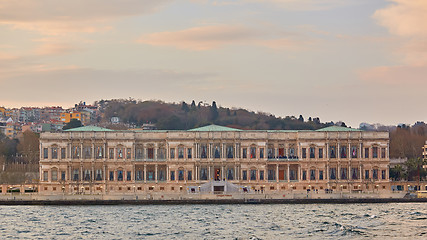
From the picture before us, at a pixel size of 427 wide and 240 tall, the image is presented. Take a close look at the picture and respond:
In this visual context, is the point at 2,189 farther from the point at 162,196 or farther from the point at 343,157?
the point at 343,157

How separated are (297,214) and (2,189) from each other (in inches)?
1957

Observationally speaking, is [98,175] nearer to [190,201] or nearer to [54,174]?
[54,174]

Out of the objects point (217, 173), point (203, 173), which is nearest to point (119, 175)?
point (203, 173)

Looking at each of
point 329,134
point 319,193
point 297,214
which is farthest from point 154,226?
point 329,134

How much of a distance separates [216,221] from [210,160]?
4192 centimetres

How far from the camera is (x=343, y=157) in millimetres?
127500

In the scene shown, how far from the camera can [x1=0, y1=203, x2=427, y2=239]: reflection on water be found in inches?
2889

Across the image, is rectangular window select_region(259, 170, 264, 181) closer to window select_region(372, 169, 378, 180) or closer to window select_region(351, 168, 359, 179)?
window select_region(351, 168, 359, 179)

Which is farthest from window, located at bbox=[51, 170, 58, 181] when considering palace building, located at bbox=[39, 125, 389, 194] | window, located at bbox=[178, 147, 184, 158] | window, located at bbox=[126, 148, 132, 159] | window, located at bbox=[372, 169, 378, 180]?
window, located at bbox=[372, 169, 378, 180]

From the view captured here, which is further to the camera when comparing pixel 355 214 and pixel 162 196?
pixel 162 196

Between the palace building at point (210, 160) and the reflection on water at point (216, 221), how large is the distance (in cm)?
1980

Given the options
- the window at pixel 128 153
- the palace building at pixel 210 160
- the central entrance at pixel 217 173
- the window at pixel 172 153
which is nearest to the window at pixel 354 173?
the palace building at pixel 210 160

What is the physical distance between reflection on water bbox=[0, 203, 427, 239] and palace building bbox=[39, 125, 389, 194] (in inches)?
779

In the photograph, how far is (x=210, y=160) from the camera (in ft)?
413
